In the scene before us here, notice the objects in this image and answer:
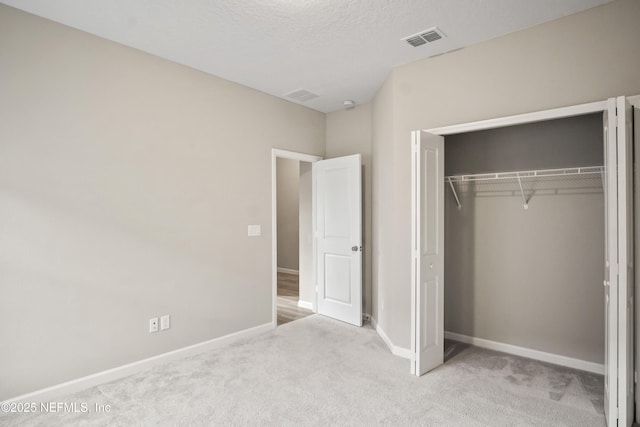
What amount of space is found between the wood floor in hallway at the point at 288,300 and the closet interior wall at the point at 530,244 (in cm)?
201

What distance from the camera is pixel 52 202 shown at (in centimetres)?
259

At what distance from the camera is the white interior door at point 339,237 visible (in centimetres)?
432

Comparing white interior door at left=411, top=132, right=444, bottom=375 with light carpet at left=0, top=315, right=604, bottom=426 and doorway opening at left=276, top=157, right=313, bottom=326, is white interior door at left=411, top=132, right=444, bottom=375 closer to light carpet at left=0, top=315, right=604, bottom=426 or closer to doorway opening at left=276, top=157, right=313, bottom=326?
light carpet at left=0, top=315, right=604, bottom=426

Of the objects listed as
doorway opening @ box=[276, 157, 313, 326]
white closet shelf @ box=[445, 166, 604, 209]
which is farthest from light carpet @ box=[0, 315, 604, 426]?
white closet shelf @ box=[445, 166, 604, 209]

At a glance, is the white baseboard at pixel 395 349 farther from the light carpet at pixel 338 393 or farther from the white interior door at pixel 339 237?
the white interior door at pixel 339 237

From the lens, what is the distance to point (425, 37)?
2.84 meters

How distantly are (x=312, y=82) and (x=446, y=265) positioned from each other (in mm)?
2508

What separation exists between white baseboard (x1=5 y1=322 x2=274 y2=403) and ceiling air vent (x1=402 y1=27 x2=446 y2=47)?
11.1ft

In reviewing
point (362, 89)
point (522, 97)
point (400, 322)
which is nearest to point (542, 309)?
point (400, 322)

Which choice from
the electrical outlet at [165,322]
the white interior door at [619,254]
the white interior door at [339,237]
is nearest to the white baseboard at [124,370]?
the electrical outlet at [165,322]

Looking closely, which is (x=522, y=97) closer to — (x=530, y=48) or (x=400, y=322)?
(x=530, y=48)

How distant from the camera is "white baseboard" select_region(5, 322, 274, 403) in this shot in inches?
99.5

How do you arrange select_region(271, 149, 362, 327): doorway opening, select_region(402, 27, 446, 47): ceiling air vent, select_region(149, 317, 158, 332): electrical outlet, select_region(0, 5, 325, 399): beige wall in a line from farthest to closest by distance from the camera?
select_region(271, 149, 362, 327): doorway opening → select_region(149, 317, 158, 332): electrical outlet → select_region(402, 27, 446, 47): ceiling air vent → select_region(0, 5, 325, 399): beige wall

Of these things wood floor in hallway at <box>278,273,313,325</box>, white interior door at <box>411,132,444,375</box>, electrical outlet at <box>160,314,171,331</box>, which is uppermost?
white interior door at <box>411,132,444,375</box>
